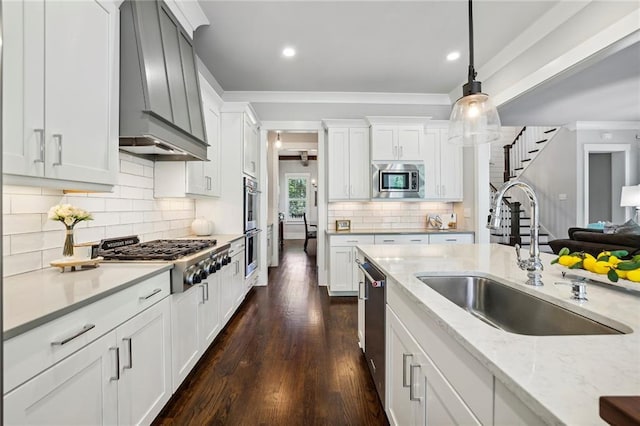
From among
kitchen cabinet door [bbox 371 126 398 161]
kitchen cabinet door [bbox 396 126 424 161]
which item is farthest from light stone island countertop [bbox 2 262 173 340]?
kitchen cabinet door [bbox 396 126 424 161]

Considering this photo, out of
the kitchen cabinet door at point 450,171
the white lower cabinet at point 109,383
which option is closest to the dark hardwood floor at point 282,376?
the white lower cabinet at point 109,383

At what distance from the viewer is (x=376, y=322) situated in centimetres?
192

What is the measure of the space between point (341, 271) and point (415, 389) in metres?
3.03

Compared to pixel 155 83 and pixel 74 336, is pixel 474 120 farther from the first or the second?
pixel 74 336

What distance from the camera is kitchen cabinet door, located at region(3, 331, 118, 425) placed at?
0.93 m

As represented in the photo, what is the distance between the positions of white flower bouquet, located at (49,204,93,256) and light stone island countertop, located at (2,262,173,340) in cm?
14

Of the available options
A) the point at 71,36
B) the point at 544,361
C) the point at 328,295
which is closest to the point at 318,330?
the point at 328,295

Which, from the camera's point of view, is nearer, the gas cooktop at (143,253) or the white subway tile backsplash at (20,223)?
the white subway tile backsplash at (20,223)

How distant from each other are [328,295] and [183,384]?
2.43m

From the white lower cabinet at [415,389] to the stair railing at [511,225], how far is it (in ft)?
20.1

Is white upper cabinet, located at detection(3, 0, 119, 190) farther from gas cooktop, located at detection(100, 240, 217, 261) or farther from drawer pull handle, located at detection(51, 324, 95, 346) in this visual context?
drawer pull handle, located at detection(51, 324, 95, 346)

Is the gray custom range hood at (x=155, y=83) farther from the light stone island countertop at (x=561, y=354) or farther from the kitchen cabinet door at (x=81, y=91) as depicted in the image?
the light stone island countertop at (x=561, y=354)

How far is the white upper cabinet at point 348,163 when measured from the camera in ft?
14.8

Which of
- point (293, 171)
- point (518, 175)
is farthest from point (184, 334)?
point (293, 171)
